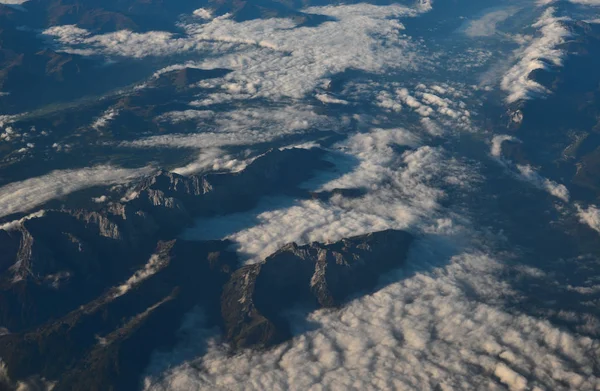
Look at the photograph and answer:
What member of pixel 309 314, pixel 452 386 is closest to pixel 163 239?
pixel 309 314

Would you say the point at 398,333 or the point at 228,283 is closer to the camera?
the point at 398,333

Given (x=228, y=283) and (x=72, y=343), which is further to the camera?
(x=228, y=283)

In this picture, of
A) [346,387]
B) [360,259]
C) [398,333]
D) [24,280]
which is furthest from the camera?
[360,259]

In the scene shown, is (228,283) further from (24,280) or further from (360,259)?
(24,280)

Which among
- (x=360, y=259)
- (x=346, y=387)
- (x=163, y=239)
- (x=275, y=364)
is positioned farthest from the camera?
(x=163, y=239)

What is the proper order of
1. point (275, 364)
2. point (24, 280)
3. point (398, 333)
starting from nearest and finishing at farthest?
point (275, 364)
point (398, 333)
point (24, 280)

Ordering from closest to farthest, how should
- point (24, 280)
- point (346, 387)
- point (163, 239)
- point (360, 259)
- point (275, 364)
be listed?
1. point (346, 387)
2. point (275, 364)
3. point (24, 280)
4. point (360, 259)
5. point (163, 239)

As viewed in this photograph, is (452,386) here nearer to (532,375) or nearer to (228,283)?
(532,375)

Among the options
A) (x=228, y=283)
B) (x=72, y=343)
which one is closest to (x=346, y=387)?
(x=228, y=283)
